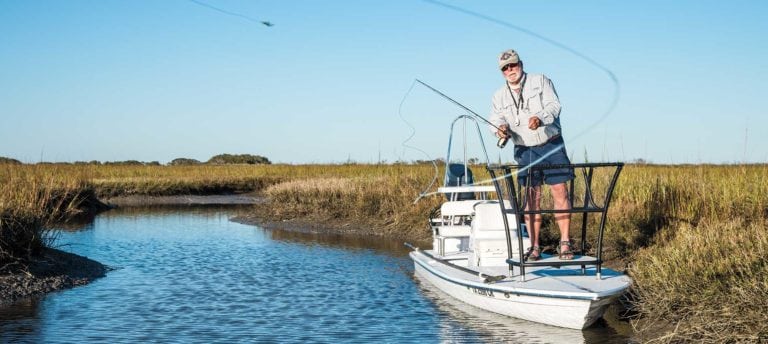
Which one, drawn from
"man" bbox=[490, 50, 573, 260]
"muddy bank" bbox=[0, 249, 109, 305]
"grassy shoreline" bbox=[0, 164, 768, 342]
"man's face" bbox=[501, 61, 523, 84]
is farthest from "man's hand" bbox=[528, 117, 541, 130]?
"muddy bank" bbox=[0, 249, 109, 305]

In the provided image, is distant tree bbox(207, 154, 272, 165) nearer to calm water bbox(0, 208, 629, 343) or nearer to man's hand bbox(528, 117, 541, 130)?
calm water bbox(0, 208, 629, 343)

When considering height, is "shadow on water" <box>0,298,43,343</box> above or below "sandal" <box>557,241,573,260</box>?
below

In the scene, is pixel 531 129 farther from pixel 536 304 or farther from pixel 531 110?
pixel 536 304

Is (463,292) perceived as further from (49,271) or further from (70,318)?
(49,271)

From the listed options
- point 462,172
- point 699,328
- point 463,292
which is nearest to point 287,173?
point 462,172

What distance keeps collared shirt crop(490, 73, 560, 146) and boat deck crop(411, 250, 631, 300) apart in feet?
4.63

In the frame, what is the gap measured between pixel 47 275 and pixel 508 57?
661 centimetres

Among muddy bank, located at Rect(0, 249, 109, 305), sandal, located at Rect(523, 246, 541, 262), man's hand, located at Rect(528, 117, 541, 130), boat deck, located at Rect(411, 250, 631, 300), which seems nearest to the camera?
boat deck, located at Rect(411, 250, 631, 300)

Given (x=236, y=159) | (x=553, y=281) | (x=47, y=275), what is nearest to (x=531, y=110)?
(x=553, y=281)

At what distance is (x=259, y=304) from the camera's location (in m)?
10.7

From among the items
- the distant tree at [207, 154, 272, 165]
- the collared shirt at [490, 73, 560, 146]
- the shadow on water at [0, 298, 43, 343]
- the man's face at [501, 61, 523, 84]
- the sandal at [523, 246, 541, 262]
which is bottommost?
the shadow on water at [0, 298, 43, 343]

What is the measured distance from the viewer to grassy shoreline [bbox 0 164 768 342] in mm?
7637

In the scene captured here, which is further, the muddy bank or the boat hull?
the muddy bank

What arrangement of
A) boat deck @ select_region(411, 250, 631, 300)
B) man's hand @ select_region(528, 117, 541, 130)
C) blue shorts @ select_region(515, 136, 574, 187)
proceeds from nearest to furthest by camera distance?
boat deck @ select_region(411, 250, 631, 300), man's hand @ select_region(528, 117, 541, 130), blue shorts @ select_region(515, 136, 574, 187)
